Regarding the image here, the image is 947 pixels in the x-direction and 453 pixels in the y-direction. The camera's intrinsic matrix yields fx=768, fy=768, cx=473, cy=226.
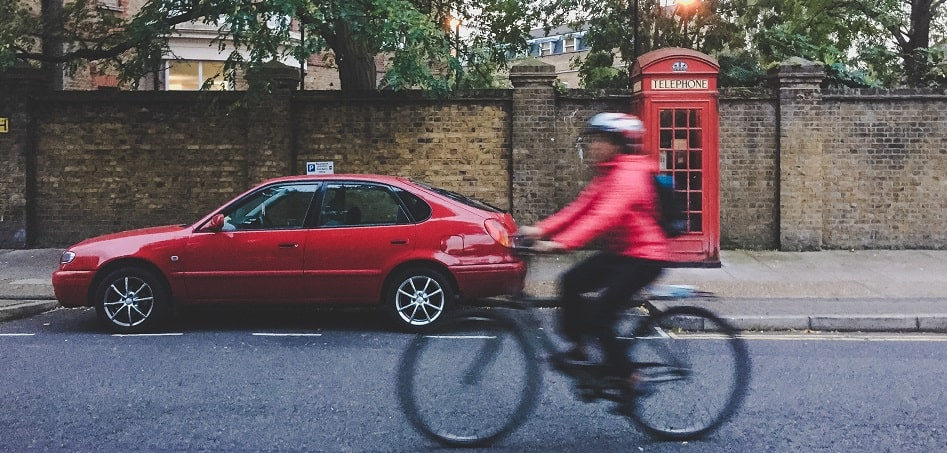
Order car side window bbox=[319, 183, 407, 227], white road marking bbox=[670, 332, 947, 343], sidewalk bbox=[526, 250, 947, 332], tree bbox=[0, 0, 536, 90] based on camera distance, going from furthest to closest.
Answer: tree bbox=[0, 0, 536, 90] < sidewalk bbox=[526, 250, 947, 332] < car side window bbox=[319, 183, 407, 227] < white road marking bbox=[670, 332, 947, 343]

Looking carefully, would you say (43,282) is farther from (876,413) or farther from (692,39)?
(692,39)

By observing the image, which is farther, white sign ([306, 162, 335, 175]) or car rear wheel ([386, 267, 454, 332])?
white sign ([306, 162, 335, 175])

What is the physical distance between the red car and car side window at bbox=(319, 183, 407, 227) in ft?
0.04

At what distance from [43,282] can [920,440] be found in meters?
10.1

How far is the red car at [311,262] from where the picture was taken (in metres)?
7.41

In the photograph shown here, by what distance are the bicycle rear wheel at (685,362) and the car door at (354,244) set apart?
132 inches

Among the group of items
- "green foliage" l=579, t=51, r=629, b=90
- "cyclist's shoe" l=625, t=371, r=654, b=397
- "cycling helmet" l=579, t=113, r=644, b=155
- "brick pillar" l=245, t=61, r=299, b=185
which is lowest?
"cyclist's shoe" l=625, t=371, r=654, b=397

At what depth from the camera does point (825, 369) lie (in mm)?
6117

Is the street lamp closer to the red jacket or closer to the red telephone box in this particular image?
the red telephone box

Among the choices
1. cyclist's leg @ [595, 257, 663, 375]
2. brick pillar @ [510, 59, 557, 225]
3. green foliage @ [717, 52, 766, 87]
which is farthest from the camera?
green foliage @ [717, 52, 766, 87]

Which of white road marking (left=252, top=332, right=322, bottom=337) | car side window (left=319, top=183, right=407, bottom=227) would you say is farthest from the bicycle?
car side window (left=319, top=183, right=407, bottom=227)

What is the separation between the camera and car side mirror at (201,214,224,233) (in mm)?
7445

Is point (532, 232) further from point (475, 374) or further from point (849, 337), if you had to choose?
point (849, 337)

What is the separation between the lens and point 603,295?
4.47 m
